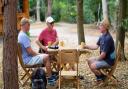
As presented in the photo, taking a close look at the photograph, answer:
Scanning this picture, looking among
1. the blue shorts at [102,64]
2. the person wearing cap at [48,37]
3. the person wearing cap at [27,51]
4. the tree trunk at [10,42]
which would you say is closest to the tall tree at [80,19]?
the person wearing cap at [48,37]

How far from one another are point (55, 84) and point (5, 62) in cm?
306

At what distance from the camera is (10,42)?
5.83 meters

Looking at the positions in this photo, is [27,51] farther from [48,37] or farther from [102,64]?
[102,64]

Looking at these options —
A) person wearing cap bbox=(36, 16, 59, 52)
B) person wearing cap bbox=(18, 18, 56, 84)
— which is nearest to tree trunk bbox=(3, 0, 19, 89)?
person wearing cap bbox=(18, 18, 56, 84)

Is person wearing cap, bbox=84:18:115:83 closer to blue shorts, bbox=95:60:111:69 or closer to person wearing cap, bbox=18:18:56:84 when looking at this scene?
blue shorts, bbox=95:60:111:69

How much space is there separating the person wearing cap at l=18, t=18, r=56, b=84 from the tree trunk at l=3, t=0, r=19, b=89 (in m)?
2.60

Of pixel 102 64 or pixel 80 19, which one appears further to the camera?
pixel 80 19

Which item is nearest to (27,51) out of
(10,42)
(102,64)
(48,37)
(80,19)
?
(48,37)

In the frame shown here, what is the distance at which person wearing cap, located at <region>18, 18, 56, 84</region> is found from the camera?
334 inches

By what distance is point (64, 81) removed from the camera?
8805mm

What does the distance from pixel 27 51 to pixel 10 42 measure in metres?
2.74

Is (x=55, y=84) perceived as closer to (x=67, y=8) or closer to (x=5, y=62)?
(x=5, y=62)

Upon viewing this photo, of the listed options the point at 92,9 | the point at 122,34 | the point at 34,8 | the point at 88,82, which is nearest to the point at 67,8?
the point at 34,8

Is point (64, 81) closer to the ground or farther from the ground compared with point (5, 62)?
closer to the ground
